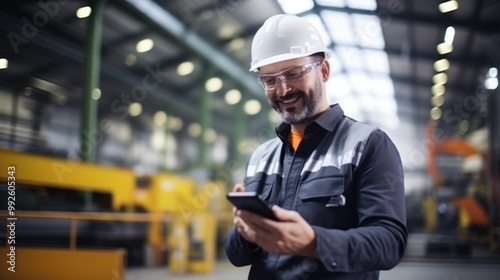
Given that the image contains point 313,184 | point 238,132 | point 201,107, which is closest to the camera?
point 313,184

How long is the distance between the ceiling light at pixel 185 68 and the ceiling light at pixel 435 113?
5250 millimetres

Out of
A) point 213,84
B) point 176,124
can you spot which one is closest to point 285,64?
point 213,84

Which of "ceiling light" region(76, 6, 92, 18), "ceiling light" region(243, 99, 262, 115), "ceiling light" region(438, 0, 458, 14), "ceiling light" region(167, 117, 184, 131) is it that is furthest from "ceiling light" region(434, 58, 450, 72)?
"ceiling light" region(167, 117, 184, 131)

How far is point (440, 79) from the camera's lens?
22.5 feet

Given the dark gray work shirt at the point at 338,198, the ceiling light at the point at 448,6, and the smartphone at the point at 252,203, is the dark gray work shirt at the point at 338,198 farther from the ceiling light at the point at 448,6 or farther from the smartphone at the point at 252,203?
the ceiling light at the point at 448,6

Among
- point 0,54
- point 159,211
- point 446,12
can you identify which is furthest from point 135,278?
point 446,12

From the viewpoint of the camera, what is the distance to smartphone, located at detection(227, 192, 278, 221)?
1.03 meters

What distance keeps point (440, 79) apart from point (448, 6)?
2.57 m

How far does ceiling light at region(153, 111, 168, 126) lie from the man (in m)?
14.1

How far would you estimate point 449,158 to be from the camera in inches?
381

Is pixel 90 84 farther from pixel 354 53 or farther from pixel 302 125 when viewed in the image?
pixel 302 125

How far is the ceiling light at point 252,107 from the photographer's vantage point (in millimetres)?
10195

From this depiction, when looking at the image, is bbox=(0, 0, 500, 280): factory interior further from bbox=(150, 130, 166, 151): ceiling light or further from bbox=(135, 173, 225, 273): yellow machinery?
bbox=(150, 130, 166, 151): ceiling light

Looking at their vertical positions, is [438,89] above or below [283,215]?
above
